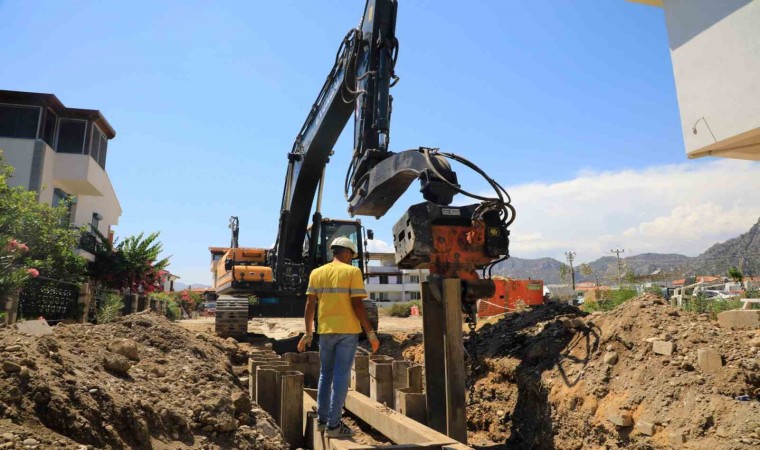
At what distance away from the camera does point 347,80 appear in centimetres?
870

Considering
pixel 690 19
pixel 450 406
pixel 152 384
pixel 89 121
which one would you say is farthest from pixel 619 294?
pixel 89 121

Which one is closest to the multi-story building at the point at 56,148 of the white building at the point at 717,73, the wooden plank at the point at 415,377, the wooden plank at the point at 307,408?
the wooden plank at the point at 307,408

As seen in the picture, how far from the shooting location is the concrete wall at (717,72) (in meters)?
6.84

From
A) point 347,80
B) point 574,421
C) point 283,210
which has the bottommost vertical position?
point 574,421

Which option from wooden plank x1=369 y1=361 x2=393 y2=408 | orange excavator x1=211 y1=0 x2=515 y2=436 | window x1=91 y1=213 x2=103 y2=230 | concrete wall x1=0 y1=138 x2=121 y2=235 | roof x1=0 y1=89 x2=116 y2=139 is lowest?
wooden plank x1=369 y1=361 x2=393 y2=408

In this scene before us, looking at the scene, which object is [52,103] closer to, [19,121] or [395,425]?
[19,121]

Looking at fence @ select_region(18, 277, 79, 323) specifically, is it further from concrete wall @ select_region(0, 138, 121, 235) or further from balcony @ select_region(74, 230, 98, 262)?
balcony @ select_region(74, 230, 98, 262)

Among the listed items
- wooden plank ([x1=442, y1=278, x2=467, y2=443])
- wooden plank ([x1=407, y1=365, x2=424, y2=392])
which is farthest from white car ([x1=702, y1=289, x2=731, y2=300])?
wooden plank ([x1=442, y1=278, x2=467, y2=443])

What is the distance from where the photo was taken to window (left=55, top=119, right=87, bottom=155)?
60.3ft

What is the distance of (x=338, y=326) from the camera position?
13.4ft

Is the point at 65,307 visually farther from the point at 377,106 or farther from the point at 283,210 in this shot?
the point at 377,106

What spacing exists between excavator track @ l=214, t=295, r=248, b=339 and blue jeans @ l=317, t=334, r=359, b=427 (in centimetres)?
879

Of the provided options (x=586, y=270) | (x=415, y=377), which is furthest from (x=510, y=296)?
(x=586, y=270)

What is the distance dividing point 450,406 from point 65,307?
10.5 m
